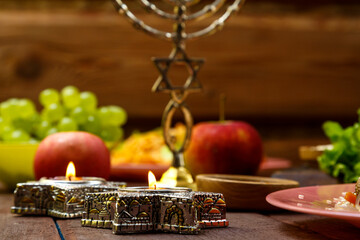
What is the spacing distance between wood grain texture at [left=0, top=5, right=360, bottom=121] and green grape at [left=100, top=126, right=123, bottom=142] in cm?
76

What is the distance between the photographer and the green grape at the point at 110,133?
1226 millimetres

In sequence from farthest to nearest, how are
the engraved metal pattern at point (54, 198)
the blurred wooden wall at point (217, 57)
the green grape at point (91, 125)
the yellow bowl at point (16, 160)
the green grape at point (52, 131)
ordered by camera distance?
the blurred wooden wall at point (217, 57), the green grape at point (91, 125), the green grape at point (52, 131), the yellow bowl at point (16, 160), the engraved metal pattern at point (54, 198)

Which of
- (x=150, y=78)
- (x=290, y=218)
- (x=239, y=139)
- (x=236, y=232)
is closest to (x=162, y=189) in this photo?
(x=236, y=232)

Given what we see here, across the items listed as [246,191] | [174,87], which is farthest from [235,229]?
[174,87]

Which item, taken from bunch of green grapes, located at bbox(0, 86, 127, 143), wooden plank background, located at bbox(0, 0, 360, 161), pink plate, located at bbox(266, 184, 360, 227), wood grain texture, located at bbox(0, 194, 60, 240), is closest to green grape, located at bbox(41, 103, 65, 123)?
bunch of green grapes, located at bbox(0, 86, 127, 143)

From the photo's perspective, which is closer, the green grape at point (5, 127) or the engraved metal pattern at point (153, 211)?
the engraved metal pattern at point (153, 211)

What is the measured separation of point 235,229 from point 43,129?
683 millimetres

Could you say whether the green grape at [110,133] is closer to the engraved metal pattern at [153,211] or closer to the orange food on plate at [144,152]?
the orange food on plate at [144,152]

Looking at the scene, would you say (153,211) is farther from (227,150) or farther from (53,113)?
(53,113)

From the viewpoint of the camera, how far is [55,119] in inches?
45.4

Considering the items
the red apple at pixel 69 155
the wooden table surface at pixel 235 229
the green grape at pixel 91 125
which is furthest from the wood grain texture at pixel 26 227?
the green grape at pixel 91 125

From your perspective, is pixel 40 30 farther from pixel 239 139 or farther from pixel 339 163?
pixel 339 163

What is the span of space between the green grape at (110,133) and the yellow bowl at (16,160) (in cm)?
25

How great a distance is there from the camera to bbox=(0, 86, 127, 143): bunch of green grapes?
1107 mm
